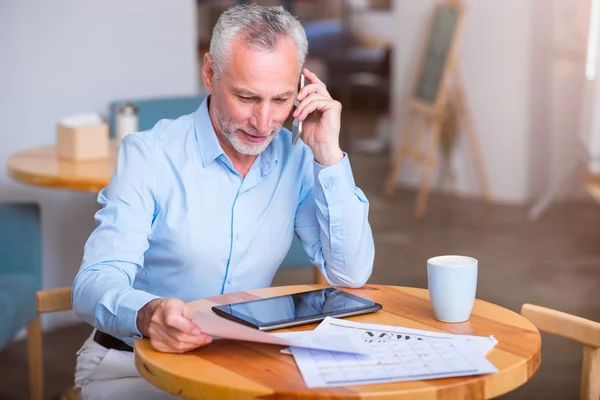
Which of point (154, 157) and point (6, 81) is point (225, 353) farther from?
point (6, 81)

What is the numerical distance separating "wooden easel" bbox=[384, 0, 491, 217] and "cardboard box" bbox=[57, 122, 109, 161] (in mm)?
2915

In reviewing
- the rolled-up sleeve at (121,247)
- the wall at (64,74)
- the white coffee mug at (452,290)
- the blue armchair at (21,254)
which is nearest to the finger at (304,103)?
the rolled-up sleeve at (121,247)

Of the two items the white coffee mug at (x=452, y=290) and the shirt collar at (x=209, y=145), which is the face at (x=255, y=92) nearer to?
the shirt collar at (x=209, y=145)

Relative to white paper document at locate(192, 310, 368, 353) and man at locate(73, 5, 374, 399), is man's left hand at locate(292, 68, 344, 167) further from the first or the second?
white paper document at locate(192, 310, 368, 353)

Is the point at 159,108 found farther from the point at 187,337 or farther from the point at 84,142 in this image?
the point at 187,337

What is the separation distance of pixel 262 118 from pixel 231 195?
0.67ft

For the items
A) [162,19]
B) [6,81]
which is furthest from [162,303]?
[162,19]

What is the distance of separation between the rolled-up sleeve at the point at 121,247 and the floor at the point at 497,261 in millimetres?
1542

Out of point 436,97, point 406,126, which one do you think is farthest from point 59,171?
point 406,126

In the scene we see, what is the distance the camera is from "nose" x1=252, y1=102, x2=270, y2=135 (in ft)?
5.82

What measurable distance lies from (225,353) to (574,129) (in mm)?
5001

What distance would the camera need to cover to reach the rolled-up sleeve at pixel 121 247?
1.53 meters

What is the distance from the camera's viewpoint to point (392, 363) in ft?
4.30

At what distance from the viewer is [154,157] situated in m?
1.84
